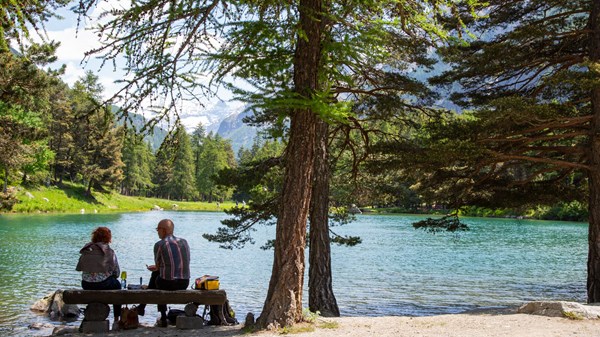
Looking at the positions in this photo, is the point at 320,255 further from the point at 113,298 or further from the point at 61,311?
the point at 61,311

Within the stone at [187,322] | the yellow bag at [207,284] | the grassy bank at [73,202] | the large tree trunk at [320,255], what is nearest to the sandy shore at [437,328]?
the stone at [187,322]

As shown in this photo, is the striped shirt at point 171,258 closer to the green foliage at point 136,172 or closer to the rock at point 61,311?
the rock at point 61,311

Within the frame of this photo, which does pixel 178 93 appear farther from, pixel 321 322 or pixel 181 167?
pixel 181 167

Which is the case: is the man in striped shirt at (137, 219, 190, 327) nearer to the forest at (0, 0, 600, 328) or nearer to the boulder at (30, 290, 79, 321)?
the forest at (0, 0, 600, 328)

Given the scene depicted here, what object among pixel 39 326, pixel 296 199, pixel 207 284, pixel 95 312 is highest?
pixel 296 199

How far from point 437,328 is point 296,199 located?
8.59 feet

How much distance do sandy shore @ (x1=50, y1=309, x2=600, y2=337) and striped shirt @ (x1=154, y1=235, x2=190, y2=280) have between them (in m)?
0.79

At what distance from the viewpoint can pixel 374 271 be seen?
2222 cm

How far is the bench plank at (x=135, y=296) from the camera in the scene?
7.85 metres

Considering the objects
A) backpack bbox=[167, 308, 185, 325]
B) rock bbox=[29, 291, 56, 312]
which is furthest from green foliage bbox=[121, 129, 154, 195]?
backpack bbox=[167, 308, 185, 325]

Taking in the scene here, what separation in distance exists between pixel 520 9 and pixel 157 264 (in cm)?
1038

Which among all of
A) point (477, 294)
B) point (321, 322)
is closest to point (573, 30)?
point (477, 294)

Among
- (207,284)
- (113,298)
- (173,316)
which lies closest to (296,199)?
(207,284)

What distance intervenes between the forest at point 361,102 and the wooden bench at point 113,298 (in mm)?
1058
